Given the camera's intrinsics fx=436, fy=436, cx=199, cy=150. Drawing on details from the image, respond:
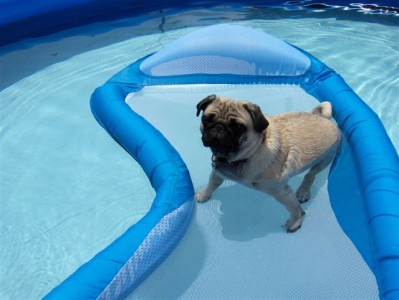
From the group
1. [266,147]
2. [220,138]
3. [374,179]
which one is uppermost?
[220,138]

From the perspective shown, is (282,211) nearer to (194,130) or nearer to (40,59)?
(194,130)

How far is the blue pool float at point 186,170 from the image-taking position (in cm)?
272

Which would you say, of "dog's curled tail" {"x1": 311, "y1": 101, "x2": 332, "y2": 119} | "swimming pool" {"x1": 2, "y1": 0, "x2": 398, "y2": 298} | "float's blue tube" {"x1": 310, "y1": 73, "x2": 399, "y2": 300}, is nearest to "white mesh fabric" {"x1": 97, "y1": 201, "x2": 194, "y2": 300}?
"swimming pool" {"x1": 2, "y1": 0, "x2": 398, "y2": 298}

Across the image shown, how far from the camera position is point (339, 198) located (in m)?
3.46

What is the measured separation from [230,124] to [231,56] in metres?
2.30

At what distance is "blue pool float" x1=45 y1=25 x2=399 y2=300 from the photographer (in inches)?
107

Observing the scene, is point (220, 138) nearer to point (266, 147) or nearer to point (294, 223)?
point (266, 147)

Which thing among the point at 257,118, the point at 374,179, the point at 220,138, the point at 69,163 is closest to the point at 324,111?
the point at 374,179

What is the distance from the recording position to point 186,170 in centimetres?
361

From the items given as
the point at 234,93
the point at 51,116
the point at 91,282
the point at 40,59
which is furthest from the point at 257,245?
the point at 40,59

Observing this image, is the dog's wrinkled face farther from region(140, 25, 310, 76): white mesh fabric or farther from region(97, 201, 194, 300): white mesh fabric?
region(140, 25, 310, 76): white mesh fabric

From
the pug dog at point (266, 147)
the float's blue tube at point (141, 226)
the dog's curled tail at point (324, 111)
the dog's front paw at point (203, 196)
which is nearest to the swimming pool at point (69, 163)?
the dog's front paw at point (203, 196)

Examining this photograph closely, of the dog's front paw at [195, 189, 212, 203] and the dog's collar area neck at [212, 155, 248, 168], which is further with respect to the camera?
the dog's front paw at [195, 189, 212, 203]

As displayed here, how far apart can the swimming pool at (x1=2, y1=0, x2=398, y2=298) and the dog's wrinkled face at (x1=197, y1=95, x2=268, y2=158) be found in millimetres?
844
